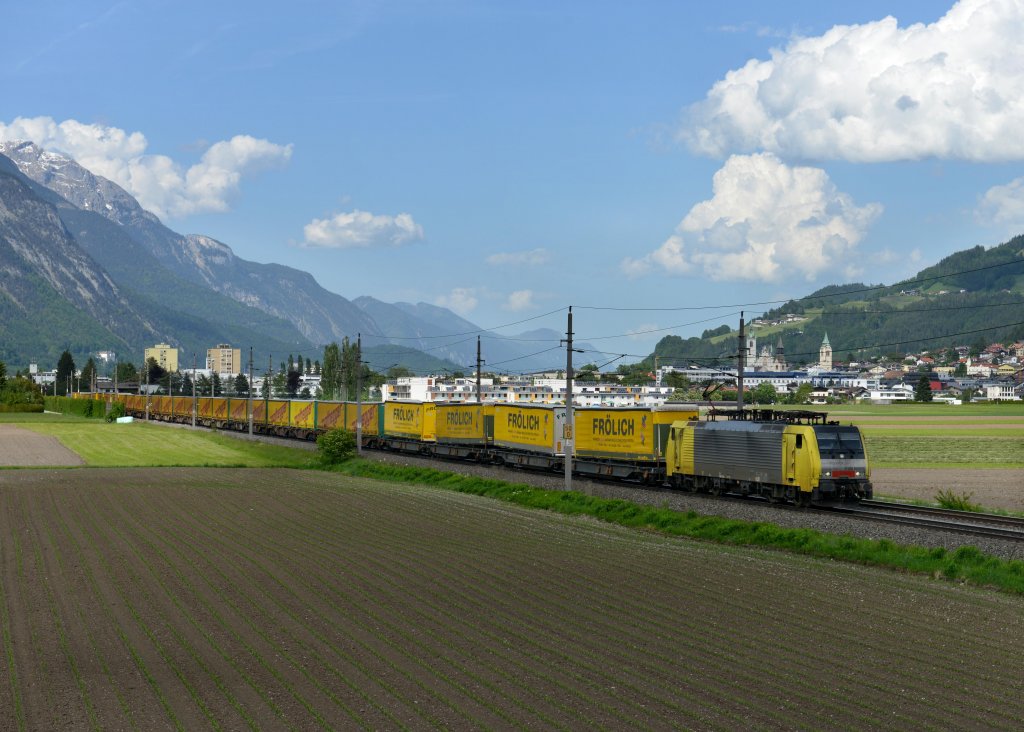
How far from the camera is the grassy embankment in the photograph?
30.0 metres

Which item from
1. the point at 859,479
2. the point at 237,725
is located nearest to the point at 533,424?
the point at 859,479

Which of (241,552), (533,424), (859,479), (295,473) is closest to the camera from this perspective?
(241,552)

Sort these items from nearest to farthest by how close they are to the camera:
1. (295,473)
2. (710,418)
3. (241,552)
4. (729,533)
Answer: (241,552) → (729,533) → (710,418) → (295,473)

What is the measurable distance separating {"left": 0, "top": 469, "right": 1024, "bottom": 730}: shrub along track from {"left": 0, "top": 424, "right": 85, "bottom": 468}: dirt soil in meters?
43.9

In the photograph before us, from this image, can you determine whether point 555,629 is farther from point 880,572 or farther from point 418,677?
point 880,572

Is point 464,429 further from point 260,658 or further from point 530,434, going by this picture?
point 260,658

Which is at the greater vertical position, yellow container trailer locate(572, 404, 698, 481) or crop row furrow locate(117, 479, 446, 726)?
yellow container trailer locate(572, 404, 698, 481)

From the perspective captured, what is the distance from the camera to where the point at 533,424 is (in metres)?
63.2

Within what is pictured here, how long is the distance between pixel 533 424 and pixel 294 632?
41381 mm

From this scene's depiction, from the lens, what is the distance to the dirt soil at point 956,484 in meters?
49.4

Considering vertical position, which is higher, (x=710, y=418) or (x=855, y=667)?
(x=710, y=418)

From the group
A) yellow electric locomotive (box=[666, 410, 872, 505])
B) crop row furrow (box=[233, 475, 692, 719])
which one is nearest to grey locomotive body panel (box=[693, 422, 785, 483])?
yellow electric locomotive (box=[666, 410, 872, 505])

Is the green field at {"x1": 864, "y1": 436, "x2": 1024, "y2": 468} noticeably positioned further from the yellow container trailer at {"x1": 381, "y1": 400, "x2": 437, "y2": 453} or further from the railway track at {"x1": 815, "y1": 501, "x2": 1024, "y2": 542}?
the yellow container trailer at {"x1": 381, "y1": 400, "x2": 437, "y2": 453}

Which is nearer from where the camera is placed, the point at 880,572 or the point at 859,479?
the point at 880,572
